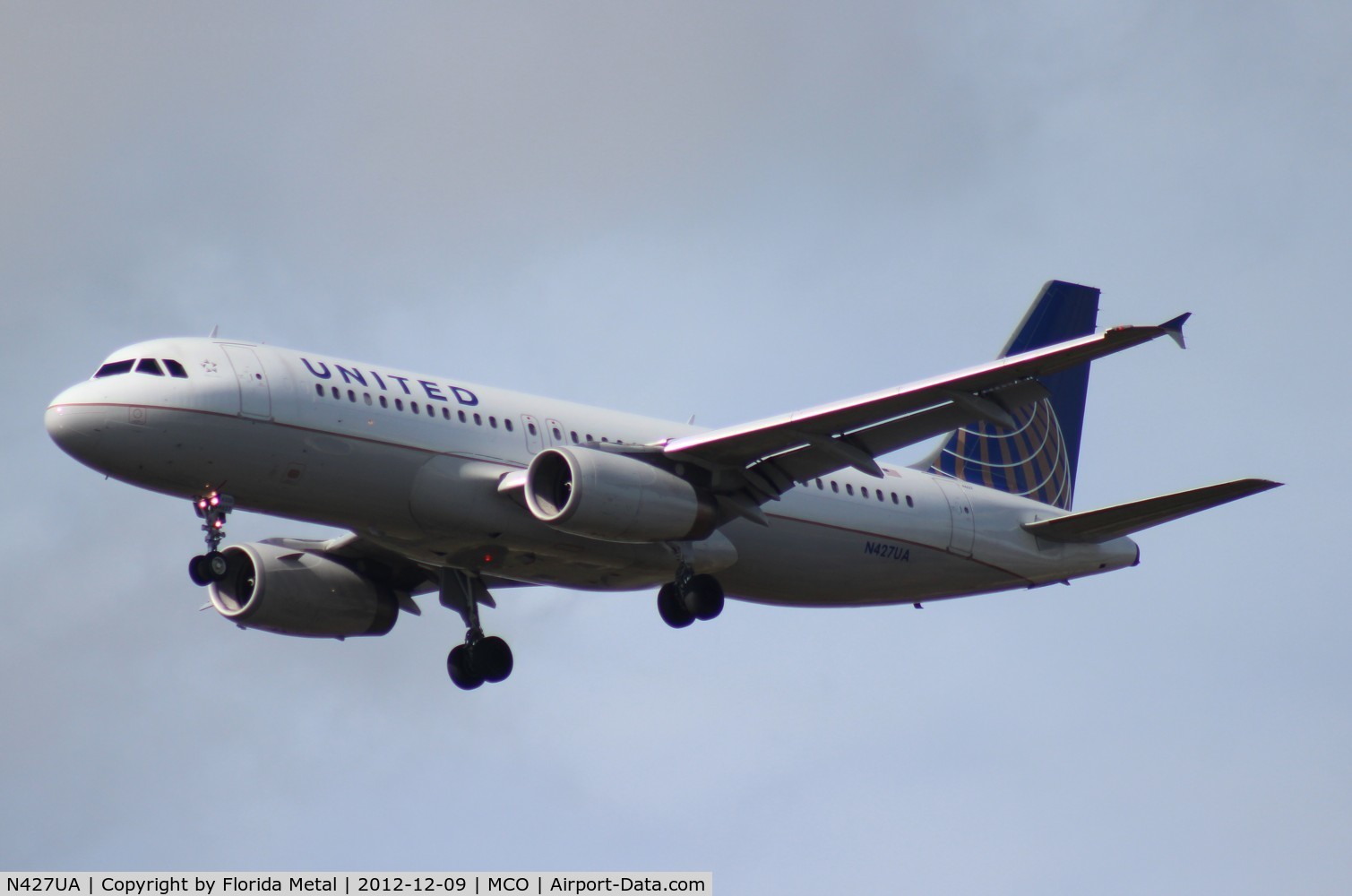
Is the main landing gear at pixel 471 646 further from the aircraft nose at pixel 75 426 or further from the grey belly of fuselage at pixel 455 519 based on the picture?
the aircraft nose at pixel 75 426

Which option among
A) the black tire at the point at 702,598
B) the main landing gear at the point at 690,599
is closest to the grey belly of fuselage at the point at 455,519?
the main landing gear at the point at 690,599

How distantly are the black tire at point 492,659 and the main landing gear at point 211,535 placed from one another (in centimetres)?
726

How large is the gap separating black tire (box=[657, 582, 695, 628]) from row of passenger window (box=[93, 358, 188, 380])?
32.0 feet

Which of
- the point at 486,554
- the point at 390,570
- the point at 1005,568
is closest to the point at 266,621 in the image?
the point at 390,570

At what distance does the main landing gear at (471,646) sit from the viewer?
1565 inches

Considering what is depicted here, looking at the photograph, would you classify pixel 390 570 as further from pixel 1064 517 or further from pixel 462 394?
pixel 1064 517

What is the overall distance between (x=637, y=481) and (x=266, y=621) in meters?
9.07

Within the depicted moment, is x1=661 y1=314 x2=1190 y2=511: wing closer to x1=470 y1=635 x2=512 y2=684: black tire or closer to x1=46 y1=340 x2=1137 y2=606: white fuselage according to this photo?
x1=46 y1=340 x2=1137 y2=606: white fuselage

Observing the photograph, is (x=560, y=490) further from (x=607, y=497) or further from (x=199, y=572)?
(x=199, y=572)

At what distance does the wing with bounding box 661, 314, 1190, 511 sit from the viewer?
103 feet

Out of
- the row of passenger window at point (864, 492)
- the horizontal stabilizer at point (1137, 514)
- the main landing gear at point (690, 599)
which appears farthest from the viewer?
the row of passenger window at point (864, 492)

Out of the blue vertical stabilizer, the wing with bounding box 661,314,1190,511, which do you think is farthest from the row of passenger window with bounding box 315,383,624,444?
the blue vertical stabilizer

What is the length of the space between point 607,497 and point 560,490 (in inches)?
39.5

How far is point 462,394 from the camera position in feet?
116
